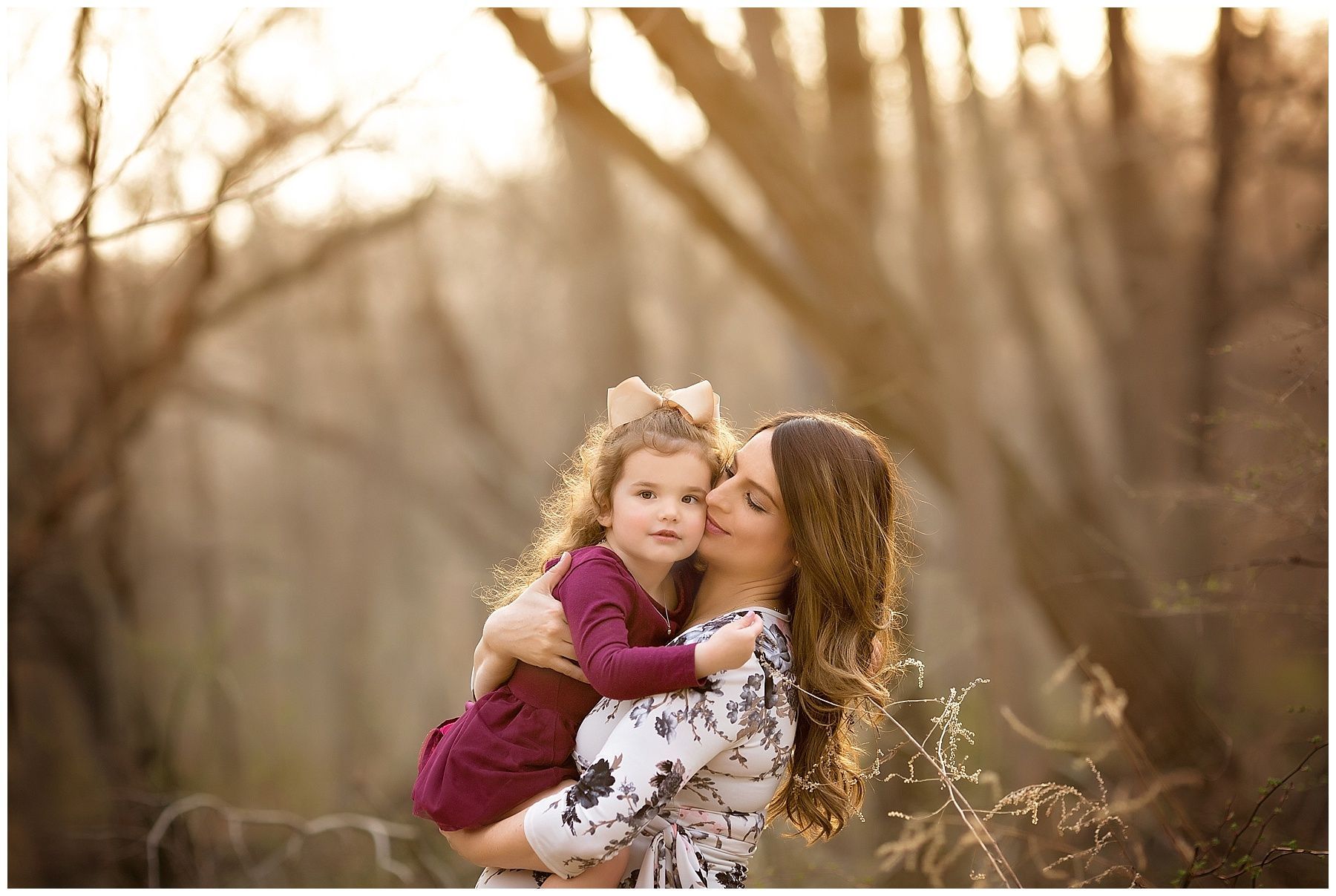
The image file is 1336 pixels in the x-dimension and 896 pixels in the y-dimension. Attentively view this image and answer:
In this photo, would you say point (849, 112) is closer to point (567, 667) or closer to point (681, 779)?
point (567, 667)

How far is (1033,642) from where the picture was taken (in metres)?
11.1

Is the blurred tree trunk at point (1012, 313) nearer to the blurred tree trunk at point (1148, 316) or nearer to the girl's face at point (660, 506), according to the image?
the blurred tree trunk at point (1148, 316)

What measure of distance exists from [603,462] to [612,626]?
1.36ft

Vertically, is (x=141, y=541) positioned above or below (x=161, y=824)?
above

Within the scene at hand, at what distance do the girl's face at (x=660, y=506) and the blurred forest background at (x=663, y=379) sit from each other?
34.3 inches

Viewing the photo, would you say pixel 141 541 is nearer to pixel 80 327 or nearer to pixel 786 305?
pixel 80 327

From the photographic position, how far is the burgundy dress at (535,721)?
207 cm

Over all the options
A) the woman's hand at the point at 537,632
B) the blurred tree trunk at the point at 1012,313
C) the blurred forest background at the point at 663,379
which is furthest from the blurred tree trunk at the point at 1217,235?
the woman's hand at the point at 537,632

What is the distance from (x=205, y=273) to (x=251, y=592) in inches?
239

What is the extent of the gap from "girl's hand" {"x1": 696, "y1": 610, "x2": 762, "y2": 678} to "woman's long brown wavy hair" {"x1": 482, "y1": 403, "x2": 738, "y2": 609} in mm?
473

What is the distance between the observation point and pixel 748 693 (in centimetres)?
200

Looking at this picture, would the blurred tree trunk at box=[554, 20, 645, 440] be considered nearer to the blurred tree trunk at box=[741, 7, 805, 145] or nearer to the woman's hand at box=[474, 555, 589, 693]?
the blurred tree trunk at box=[741, 7, 805, 145]

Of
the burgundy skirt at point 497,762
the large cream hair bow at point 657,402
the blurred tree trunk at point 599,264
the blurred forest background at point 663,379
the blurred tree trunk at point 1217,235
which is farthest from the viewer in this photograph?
the blurred tree trunk at point 599,264

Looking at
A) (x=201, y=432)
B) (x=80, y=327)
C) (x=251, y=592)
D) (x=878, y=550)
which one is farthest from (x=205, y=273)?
(x=201, y=432)
